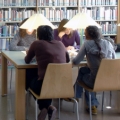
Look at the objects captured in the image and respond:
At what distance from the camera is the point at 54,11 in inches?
277

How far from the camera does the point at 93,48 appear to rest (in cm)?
364

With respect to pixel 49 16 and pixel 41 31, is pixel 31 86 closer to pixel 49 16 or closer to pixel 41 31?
pixel 41 31

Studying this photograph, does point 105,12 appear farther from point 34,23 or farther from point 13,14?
point 34,23

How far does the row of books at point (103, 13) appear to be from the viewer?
7.22 m

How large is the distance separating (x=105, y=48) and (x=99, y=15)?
3687 mm

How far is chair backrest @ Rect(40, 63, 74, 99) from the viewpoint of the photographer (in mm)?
3348

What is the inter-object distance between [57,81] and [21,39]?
163 cm

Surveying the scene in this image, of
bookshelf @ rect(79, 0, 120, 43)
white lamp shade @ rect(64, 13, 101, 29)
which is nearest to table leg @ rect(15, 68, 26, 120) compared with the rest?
white lamp shade @ rect(64, 13, 101, 29)

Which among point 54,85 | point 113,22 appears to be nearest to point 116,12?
point 113,22

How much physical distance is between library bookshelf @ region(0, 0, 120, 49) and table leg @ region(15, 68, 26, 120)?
340 cm

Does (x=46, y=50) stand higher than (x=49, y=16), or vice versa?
(x=49, y=16)

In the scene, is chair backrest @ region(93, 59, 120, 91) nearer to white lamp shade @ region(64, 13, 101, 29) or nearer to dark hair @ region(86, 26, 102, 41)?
dark hair @ region(86, 26, 102, 41)

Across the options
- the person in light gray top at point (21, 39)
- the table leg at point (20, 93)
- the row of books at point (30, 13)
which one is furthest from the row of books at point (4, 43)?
the table leg at point (20, 93)

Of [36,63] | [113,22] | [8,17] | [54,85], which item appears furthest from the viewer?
[113,22]
